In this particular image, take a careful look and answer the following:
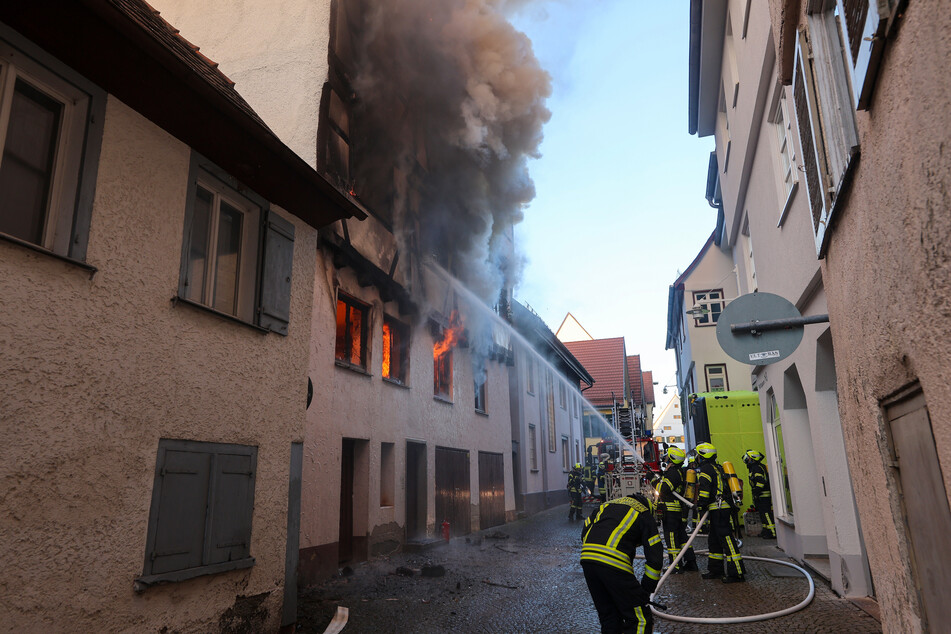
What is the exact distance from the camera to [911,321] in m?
2.57

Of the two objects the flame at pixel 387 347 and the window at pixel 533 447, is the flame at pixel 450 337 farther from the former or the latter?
the window at pixel 533 447

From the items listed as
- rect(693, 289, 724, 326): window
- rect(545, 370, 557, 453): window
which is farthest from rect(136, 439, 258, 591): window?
rect(693, 289, 724, 326): window

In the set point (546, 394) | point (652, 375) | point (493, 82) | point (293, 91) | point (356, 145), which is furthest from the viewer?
point (652, 375)

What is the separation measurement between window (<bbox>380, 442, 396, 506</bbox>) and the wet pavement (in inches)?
40.6

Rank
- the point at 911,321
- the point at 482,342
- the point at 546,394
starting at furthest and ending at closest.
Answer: the point at 546,394, the point at 482,342, the point at 911,321

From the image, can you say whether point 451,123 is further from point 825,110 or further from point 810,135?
point 825,110

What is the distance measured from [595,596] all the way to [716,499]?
4.40 m

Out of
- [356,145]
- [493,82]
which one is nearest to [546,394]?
[493,82]

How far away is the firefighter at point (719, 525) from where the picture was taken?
8.15 meters

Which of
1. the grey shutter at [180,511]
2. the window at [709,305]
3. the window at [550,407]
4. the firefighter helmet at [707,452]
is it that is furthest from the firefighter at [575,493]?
the grey shutter at [180,511]

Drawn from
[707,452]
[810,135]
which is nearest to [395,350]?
[707,452]

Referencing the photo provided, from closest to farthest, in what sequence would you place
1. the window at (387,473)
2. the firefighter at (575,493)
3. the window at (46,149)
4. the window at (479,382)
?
1. the window at (46,149)
2. the window at (387,473)
3. the window at (479,382)
4. the firefighter at (575,493)

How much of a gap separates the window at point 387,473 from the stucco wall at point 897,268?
8875 mm

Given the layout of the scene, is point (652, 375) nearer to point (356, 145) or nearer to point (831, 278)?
point (356, 145)
